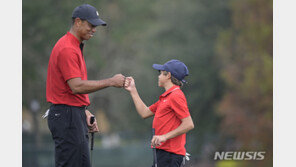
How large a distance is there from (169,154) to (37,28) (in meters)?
22.8

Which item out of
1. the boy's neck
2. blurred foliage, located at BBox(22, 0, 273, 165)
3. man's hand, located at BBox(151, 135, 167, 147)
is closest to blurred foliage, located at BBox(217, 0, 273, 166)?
blurred foliage, located at BBox(22, 0, 273, 165)

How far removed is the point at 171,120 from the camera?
17.9 ft

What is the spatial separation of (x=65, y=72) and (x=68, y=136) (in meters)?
0.70

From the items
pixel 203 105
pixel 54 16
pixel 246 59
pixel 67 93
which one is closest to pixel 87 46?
pixel 54 16

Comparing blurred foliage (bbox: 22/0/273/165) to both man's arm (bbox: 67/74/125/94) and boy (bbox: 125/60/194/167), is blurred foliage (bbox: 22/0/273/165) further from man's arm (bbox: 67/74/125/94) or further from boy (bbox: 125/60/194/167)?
man's arm (bbox: 67/74/125/94)

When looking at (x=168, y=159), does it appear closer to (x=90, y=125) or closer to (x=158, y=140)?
(x=158, y=140)

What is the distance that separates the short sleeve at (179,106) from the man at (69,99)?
633mm

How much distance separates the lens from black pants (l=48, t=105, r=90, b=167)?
520 centimetres

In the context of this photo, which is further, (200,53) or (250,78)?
(200,53)

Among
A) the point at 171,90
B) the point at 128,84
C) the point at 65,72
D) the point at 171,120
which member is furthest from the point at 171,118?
the point at 65,72

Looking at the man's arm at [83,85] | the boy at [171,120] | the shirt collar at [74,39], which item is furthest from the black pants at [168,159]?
the shirt collar at [74,39]

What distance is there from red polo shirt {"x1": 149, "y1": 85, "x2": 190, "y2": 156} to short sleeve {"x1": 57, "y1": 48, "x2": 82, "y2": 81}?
3.45 ft

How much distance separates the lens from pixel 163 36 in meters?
32.0

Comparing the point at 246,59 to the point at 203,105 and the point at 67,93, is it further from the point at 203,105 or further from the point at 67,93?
the point at 67,93
